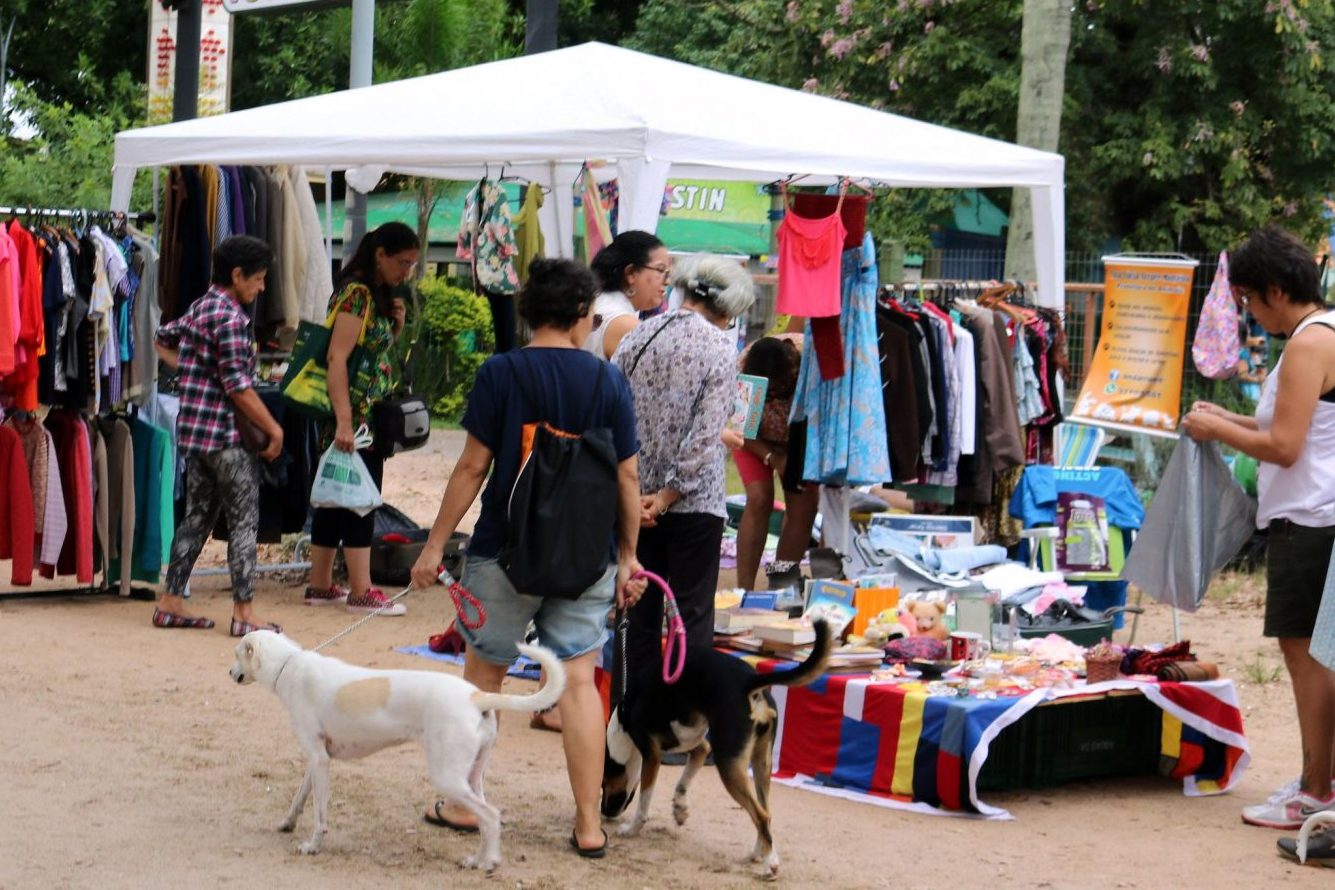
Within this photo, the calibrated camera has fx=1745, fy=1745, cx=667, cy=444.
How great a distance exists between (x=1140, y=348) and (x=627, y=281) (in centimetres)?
450

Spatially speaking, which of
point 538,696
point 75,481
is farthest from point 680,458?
point 75,481

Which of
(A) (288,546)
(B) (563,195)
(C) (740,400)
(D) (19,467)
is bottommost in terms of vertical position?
(A) (288,546)

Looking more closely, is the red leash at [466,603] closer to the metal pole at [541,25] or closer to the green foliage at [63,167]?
the metal pole at [541,25]

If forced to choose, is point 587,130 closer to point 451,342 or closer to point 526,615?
point 526,615

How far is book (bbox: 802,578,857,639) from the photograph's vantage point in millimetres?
6508

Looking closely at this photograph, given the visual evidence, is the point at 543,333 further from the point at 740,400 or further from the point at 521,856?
the point at 740,400

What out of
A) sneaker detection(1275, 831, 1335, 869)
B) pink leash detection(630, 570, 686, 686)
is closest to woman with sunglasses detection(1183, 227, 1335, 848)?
sneaker detection(1275, 831, 1335, 869)

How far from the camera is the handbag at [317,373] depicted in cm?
819

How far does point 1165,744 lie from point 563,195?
5094mm

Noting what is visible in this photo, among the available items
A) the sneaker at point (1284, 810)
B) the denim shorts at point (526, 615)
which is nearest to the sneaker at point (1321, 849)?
the sneaker at point (1284, 810)

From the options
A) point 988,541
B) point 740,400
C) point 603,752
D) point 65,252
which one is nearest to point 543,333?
point 603,752

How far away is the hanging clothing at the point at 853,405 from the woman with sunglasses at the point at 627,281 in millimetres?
2264

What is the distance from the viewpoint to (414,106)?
301 inches

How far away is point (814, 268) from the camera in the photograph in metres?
8.05
